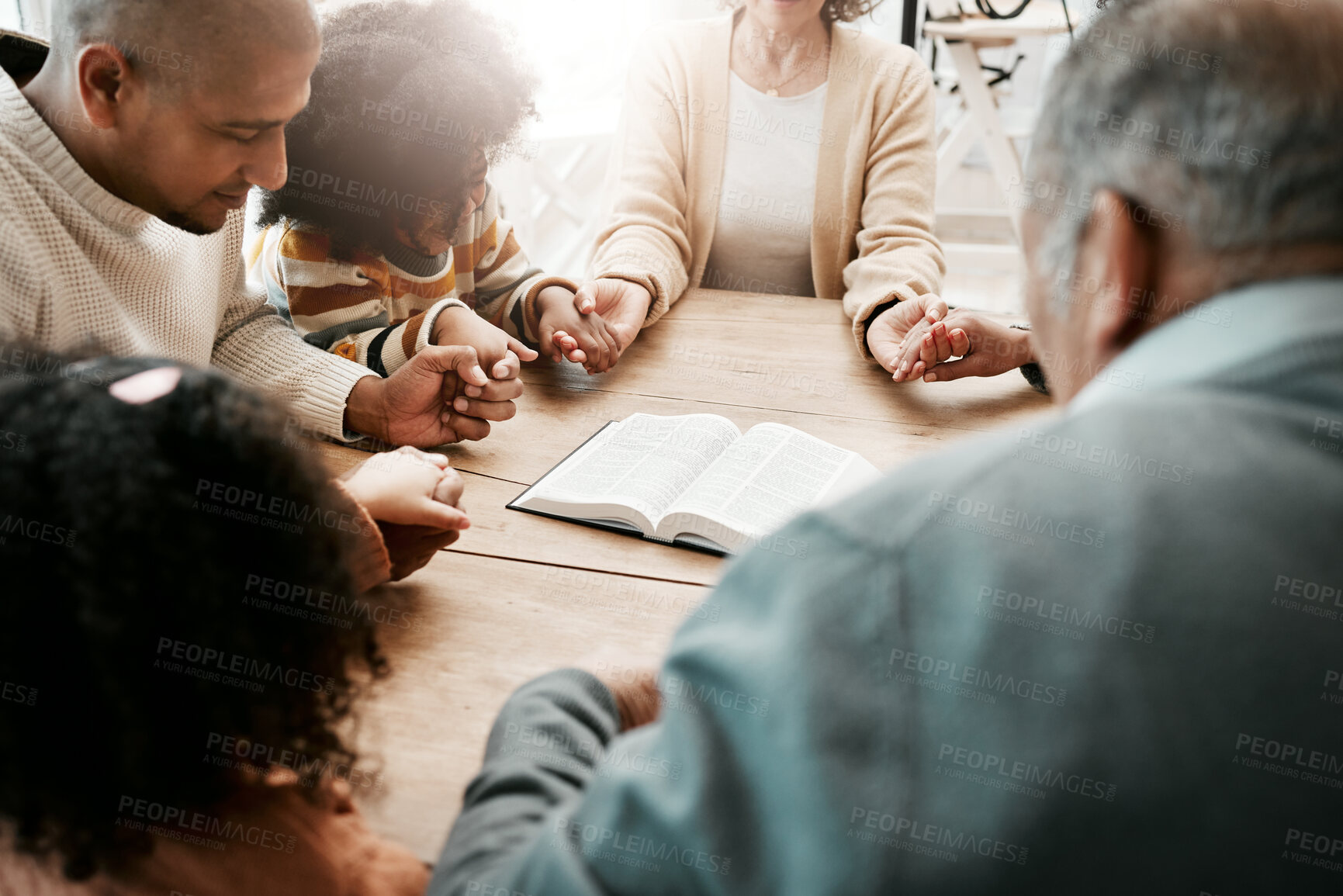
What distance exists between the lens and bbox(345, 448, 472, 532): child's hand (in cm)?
89

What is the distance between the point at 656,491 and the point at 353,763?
45cm

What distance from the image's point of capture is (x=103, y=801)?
55cm

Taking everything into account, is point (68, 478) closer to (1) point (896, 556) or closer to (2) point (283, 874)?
(2) point (283, 874)

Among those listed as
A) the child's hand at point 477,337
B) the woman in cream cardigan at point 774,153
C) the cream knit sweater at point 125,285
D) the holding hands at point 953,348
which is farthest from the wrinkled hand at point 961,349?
the cream knit sweater at point 125,285

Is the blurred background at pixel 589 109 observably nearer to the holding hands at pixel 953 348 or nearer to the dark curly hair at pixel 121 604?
the holding hands at pixel 953 348

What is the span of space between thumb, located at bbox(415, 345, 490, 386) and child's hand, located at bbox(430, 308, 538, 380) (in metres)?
0.06

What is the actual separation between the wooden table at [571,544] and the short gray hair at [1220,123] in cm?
52

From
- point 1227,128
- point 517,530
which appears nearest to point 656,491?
point 517,530

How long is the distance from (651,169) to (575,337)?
65 cm

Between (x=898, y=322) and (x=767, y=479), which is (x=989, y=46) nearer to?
(x=898, y=322)

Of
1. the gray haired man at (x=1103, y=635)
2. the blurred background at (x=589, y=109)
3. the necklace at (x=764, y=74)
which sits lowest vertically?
the blurred background at (x=589, y=109)

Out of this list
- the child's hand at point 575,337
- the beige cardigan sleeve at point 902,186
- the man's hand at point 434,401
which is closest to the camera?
the man's hand at point 434,401

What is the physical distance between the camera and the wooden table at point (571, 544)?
2.36ft

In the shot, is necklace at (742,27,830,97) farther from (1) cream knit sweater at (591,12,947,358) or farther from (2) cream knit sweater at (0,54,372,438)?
(2) cream knit sweater at (0,54,372,438)
